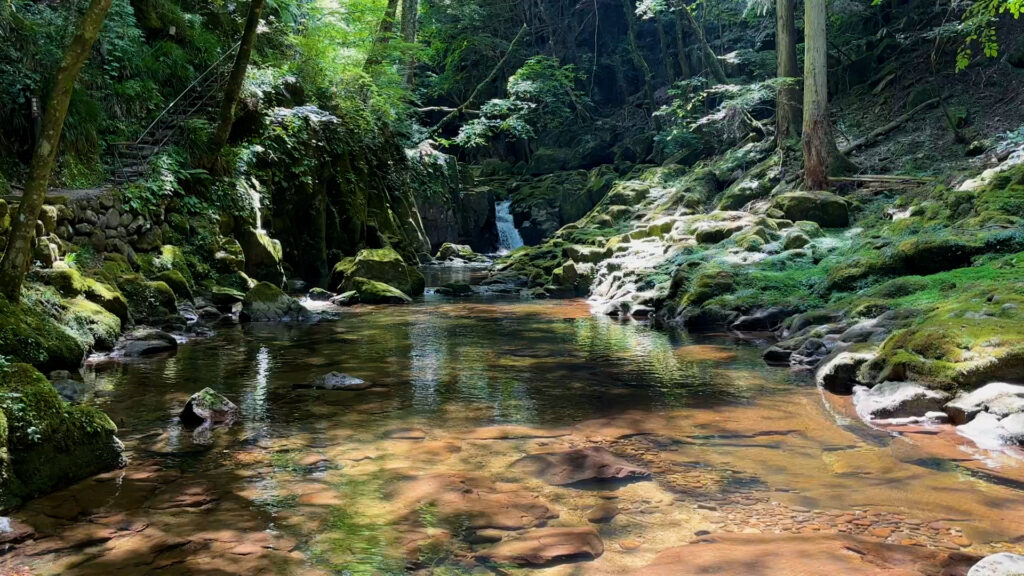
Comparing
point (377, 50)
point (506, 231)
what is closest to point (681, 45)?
point (506, 231)

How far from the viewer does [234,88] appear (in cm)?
1266

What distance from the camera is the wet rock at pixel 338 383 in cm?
647

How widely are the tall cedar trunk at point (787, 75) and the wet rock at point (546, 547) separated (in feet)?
60.2

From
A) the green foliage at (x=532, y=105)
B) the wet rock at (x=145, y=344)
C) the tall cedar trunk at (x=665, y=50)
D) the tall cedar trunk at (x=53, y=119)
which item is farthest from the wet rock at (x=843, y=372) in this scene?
the tall cedar trunk at (x=665, y=50)

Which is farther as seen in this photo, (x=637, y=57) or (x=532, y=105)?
(x=637, y=57)

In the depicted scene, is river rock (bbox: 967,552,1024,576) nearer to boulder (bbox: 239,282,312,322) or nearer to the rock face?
the rock face

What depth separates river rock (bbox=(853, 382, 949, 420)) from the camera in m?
4.99

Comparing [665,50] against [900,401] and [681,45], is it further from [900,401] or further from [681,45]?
[900,401]

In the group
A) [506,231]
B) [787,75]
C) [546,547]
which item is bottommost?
[546,547]

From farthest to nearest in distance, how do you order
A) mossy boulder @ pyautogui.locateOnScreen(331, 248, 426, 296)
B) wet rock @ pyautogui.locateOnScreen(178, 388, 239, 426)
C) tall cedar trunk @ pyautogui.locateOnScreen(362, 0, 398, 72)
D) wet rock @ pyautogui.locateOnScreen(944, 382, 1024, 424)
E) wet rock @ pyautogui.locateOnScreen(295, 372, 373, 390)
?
tall cedar trunk @ pyautogui.locateOnScreen(362, 0, 398, 72) → mossy boulder @ pyautogui.locateOnScreen(331, 248, 426, 296) → wet rock @ pyautogui.locateOnScreen(295, 372, 373, 390) → wet rock @ pyautogui.locateOnScreen(178, 388, 239, 426) → wet rock @ pyautogui.locateOnScreen(944, 382, 1024, 424)

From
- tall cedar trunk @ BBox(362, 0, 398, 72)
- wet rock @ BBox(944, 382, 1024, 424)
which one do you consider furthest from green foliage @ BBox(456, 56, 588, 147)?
wet rock @ BBox(944, 382, 1024, 424)

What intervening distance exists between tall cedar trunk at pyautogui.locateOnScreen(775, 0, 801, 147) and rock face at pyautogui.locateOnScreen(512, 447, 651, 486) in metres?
17.3

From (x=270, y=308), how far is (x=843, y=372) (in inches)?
346

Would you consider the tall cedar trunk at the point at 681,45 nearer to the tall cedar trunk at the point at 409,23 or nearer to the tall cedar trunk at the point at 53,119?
the tall cedar trunk at the point at 409,23
